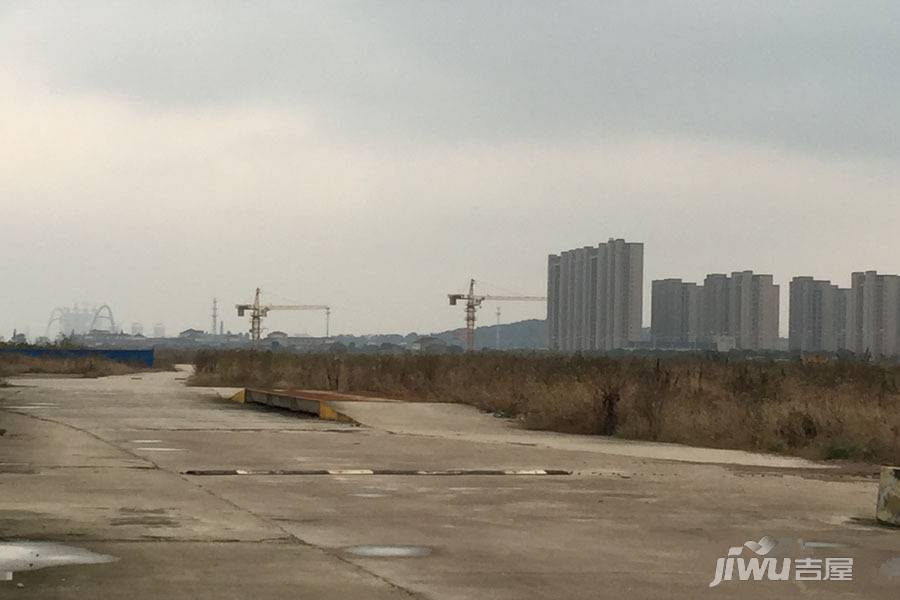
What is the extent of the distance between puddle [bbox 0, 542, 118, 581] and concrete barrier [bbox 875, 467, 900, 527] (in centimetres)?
756

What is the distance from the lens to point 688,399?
3156cm

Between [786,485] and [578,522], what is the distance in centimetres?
547

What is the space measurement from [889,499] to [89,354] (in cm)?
9382

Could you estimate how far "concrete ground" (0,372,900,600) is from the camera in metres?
10.1

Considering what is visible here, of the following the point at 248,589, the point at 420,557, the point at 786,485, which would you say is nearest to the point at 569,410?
the point at 786,485

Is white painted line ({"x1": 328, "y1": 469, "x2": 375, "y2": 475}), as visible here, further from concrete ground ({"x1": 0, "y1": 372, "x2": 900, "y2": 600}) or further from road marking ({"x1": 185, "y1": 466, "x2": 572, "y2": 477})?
concrete ground ({"x1": 0, "y1": 372, "x2": 900, "y2": 600})

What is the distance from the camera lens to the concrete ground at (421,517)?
10.1 meters

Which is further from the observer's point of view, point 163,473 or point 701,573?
point 163,473

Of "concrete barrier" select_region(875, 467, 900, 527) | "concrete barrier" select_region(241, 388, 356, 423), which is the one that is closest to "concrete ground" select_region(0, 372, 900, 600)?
"concrete barrier" select_region(875, 467, 900, 527)

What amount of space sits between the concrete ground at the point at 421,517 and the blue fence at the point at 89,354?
7856 cm

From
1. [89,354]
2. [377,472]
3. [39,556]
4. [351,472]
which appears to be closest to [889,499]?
[377,472]

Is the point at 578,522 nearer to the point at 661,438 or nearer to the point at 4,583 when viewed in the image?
the point at 4,583

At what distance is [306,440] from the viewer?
25.7m

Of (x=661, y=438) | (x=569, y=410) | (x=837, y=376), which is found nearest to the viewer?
(x=661, y=438)
